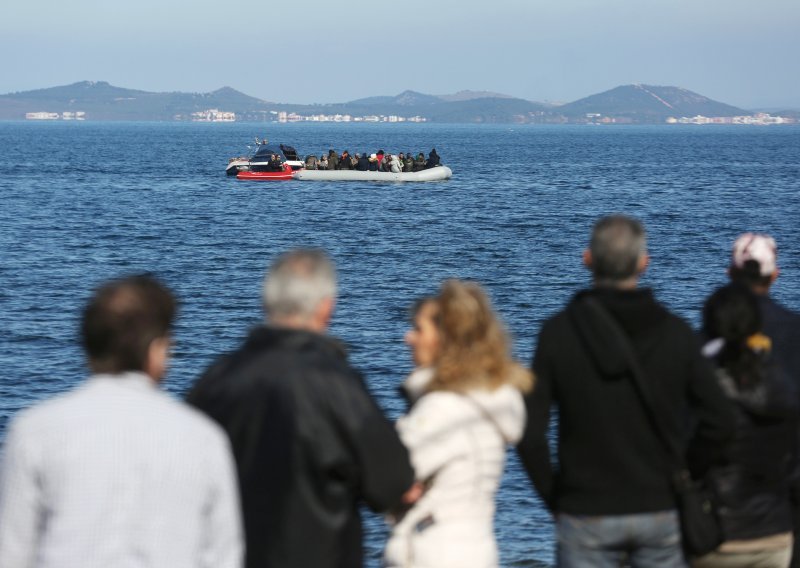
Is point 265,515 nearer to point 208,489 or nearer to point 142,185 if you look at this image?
point 208,489

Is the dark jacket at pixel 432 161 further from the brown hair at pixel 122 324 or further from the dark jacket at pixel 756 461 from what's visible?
the brown hair at pixel 122 324

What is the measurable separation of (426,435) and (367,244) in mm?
43403

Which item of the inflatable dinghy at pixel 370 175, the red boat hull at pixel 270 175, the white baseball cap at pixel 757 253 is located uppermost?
the white baseball cap at pixel 757 253

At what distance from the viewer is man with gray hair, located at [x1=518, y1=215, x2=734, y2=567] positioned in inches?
195

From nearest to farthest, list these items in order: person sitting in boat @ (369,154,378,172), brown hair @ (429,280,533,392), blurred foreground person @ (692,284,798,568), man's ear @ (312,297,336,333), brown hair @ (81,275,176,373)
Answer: brown hair @ (81,275,176,373) → man's ear @ (312,297,336,333) → brown hair @ (429,280,533,392) → blurred foreground person @ (692,284,798,568) → person sitting in boat @ (369,154,378,172)

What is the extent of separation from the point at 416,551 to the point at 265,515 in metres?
0.70

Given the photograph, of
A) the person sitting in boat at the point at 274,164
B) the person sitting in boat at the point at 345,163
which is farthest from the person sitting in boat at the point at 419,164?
the person sitting in boat at the point at 274,164

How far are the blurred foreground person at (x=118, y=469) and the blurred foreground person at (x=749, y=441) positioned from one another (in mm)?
2162

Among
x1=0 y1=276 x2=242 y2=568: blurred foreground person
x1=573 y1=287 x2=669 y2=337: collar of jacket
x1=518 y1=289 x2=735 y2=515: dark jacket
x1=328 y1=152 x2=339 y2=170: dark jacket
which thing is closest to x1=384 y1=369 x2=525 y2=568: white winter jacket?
x1=518 y1=289 x2=735 y2=515: dark jacket

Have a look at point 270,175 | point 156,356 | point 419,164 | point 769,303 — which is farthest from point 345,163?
point 156,356

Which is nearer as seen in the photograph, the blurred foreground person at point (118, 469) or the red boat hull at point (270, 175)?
the blurred foreground person at point (118, 469)

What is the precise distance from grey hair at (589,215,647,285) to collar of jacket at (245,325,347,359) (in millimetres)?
1134

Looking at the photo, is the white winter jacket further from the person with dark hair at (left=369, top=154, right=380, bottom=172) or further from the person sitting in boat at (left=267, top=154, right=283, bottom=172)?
the person sitting in boat at (left=267, top=154, right=283, bottom=172)

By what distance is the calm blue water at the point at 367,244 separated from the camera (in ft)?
84.4
